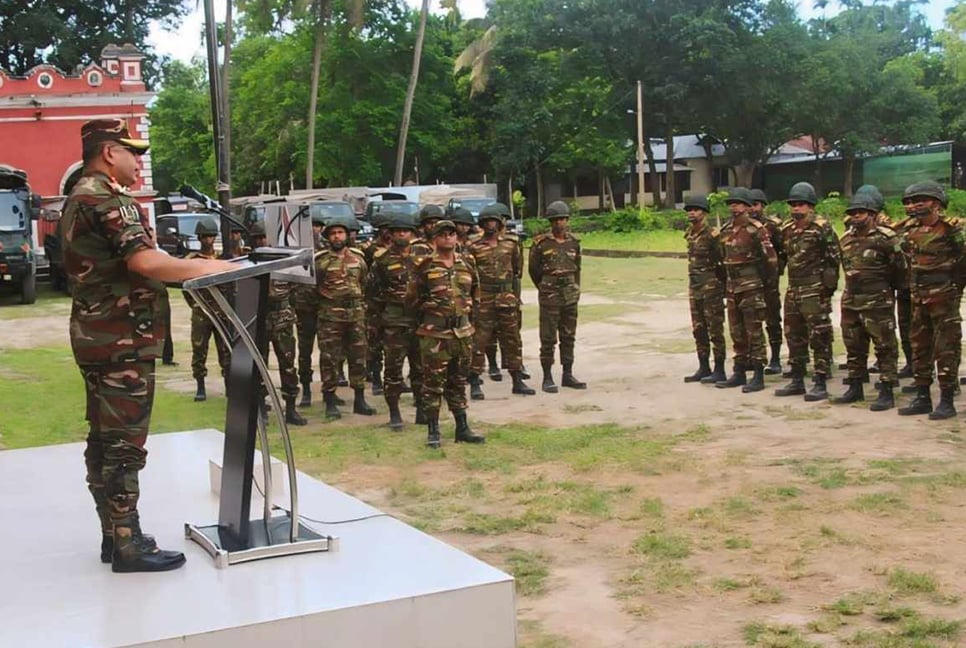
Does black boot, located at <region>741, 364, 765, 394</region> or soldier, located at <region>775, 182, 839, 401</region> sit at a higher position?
soldier, located at <region>775, 182, 839, 401</region>

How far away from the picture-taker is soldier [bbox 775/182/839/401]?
10.0 metres

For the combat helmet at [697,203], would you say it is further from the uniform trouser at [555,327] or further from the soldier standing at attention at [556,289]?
the uniform trouser at [555,327]

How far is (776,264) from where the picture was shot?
423 inches

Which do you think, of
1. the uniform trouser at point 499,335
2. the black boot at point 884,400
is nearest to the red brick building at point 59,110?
the uniform trouser at point 499,335

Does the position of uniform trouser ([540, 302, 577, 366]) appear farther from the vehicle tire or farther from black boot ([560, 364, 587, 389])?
the vehicle tire

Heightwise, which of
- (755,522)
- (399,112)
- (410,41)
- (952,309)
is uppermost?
(410,41)

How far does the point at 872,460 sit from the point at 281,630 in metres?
4.83

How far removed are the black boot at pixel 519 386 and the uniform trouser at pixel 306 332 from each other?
6.48ft

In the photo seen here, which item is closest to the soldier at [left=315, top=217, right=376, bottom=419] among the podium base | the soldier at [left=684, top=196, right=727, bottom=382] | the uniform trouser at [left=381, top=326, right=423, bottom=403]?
the uniform trouser at [left=381, top=326, right=423, bottom=403]

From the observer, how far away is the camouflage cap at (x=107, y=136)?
4375 millimetres

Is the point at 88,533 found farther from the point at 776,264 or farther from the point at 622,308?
the point at 622,308

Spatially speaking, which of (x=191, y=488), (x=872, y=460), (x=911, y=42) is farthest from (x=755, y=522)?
(x=911, y=42)

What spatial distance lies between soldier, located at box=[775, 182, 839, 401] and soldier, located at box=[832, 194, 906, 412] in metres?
0.59

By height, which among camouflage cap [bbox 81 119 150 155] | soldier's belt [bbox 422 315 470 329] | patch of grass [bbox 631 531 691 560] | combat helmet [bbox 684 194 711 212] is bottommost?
patch of grass [bbox 631 531 691 560]
